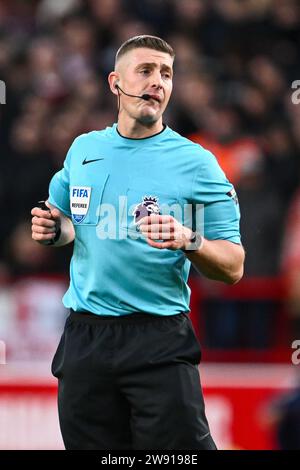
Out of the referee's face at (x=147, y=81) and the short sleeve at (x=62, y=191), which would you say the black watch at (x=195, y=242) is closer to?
the referee's face at (x=147, y=81)

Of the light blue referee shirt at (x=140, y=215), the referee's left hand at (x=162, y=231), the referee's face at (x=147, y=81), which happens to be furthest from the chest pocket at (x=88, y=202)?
the referee's left hand at (x=162, y=231)

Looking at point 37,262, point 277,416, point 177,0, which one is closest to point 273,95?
→ point 177,0

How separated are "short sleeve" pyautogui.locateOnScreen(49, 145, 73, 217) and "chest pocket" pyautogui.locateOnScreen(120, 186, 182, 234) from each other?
17.9 inches

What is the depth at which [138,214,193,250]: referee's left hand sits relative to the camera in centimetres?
417

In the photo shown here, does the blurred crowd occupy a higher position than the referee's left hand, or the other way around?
the blurred crowd

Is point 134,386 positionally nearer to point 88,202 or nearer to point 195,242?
point 195,242

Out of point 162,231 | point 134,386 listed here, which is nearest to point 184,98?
point 134,386

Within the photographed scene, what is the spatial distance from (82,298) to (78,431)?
541mm

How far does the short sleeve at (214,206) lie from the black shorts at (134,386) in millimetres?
412

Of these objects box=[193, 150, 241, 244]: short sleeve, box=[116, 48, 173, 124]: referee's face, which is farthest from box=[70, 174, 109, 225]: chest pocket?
box=[193, 150, 241, 244]: short sleeve

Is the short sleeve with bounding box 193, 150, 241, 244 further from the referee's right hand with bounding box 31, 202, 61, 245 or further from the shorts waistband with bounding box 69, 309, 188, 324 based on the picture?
the referee's right hand with bounding box 31, 202, 61, 245

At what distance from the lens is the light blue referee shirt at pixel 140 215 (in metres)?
Answer: 4.57

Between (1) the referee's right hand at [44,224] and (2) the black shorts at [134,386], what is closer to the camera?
(2) the black shorts at [134,386]

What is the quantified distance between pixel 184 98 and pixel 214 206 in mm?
5351
